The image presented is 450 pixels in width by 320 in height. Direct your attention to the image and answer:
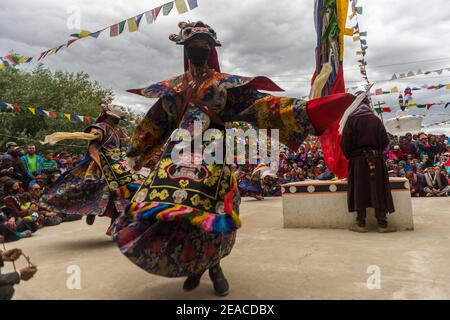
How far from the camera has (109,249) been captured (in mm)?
4125

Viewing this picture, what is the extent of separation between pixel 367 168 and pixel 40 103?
20.1m

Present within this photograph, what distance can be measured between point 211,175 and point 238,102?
612 mm

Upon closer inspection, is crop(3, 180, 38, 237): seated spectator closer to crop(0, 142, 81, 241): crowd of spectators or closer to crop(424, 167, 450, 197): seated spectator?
crop(0, 142, 81, 241): crowd of spectators

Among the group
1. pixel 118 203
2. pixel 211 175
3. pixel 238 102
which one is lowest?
pixel 118 203

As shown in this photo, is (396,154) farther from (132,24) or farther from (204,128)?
(204,128)

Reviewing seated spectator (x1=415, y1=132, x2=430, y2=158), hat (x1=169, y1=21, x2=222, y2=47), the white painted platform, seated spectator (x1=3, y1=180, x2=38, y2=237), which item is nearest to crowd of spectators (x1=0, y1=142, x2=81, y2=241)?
seated spectator (x1=3, y1=180, x2=38, y2=237)

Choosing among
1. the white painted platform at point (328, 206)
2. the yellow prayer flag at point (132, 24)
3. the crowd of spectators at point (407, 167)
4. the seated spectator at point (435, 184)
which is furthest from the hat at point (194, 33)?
the seated spectator at point (435, 184)

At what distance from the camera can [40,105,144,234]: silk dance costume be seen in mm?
4609

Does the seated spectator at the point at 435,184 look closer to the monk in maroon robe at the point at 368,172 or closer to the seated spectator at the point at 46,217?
the monk in maroon robe at the point at 368,172

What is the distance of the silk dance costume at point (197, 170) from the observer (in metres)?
2.12

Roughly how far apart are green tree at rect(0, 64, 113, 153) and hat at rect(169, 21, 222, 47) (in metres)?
16.6

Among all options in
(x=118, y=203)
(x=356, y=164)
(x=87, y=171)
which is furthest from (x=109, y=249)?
(x=356, y=164)

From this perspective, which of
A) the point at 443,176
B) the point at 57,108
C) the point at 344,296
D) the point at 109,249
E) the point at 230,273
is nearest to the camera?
the point at 344,296
